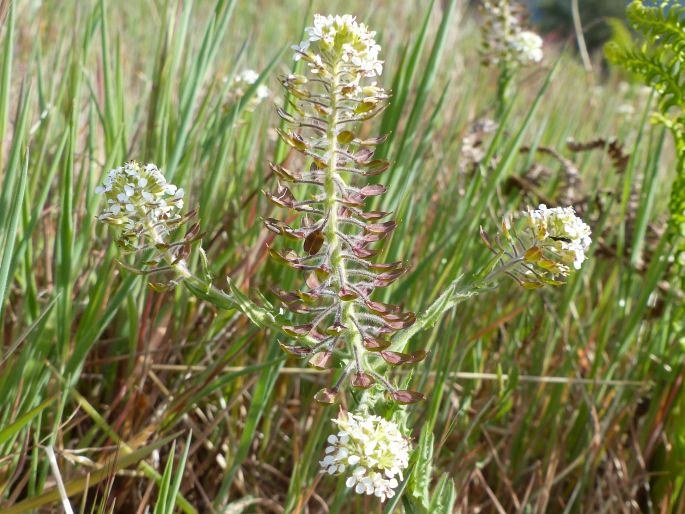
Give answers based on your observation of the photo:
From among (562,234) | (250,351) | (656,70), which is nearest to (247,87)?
(250,351)

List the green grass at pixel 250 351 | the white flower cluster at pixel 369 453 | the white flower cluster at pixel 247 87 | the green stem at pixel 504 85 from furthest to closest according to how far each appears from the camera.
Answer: the green stem at pixel 504 85 < the white flower cluster at pixel 247 87 < the green grass at pixel 250 351 < the white flower cluster at pixel 369 453

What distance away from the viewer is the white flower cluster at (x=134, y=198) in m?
0.72

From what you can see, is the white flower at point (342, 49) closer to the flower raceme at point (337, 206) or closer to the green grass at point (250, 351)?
the flower raceme at point (337, 206)

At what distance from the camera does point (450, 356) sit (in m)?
1.07

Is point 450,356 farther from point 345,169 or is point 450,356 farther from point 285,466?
point 345,169

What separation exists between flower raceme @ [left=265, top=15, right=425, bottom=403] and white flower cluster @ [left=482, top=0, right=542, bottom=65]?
82 cm

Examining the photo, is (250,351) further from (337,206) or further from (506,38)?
(506,38)

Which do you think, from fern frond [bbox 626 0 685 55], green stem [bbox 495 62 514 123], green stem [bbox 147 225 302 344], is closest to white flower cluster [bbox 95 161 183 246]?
green stem [bbox 147 225 302 344]

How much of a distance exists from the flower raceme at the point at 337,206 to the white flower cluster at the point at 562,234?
0.14 meters

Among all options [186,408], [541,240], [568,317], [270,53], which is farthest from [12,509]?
[270,53]

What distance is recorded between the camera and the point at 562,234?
2.44ft

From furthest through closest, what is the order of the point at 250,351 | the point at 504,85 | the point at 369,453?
the point at 504,85
the point at 250,351
the point at 369,453

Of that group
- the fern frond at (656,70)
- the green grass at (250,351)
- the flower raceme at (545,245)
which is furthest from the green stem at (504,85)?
the flower raceme at (545,245)

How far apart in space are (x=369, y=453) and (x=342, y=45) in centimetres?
34
